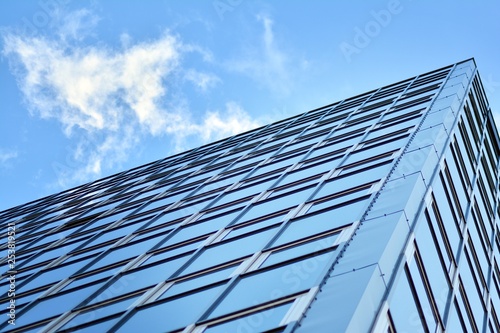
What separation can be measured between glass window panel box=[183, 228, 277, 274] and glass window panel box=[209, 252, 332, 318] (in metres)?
1.62

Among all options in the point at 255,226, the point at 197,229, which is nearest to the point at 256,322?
the point at 255,226

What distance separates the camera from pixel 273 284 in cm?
1103

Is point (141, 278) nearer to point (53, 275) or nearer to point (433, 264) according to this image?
point (53, 275)

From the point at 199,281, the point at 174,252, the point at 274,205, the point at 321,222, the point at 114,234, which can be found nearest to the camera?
the point at 199,281

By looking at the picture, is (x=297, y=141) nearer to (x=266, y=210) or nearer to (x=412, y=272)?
(x=266, y=210)

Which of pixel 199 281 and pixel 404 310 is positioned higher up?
pixel 199 281

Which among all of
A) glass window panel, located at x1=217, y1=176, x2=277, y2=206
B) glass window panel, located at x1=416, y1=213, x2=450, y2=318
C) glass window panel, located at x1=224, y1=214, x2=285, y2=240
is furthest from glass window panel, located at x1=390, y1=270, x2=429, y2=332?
glass window panel, located at x1=217, y1=176, x2=277, y2=206

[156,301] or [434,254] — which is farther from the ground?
[434,254]

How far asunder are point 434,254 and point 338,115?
1714cm

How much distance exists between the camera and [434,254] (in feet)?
43.5

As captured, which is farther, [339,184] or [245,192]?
[245,192]

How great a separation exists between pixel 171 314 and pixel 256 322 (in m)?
2.34

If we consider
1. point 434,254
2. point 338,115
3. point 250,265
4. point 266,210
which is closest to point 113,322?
point 250,265

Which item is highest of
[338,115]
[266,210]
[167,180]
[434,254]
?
[338,115]
